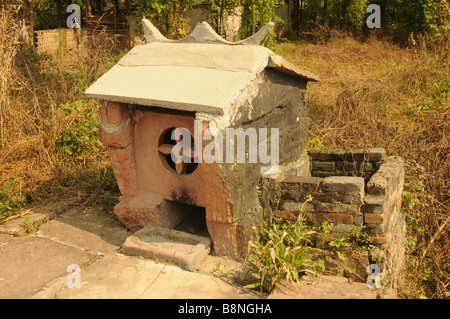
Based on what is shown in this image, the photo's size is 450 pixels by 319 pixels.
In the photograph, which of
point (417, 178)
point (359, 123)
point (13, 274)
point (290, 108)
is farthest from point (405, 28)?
point (13, 274)

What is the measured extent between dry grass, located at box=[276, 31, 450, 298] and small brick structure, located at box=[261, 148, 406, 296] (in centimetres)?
47

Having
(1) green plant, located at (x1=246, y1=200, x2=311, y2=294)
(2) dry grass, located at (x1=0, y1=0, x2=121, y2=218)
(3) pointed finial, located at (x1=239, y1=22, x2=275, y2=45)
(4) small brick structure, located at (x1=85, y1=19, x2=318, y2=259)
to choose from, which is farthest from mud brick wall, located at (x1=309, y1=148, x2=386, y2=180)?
(2) dry grass, located at (x1=0, y1=0, x2=121, y2=218)

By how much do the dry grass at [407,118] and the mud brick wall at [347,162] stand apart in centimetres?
46

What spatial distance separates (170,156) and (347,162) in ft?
6.13

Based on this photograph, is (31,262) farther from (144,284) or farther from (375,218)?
(375,218)

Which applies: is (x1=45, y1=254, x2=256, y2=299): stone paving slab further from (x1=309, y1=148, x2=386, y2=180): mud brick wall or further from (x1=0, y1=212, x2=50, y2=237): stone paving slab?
(x1=309, y1=148, x2=386, y2=180): mud brick wall

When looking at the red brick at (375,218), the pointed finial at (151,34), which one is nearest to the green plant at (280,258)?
the red brick at (375,218)

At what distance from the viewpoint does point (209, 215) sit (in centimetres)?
328

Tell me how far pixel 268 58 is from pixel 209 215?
1309 millimetres

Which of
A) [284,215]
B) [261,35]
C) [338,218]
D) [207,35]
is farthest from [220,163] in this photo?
[207,35]

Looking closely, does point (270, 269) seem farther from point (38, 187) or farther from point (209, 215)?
point (38, 187)

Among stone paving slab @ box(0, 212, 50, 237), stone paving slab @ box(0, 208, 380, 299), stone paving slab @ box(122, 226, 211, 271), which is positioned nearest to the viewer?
stone paving slab @ box(0, 208, 380, 299)

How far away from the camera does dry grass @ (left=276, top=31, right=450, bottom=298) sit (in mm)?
4320

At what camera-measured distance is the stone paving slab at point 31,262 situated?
10.0ft
